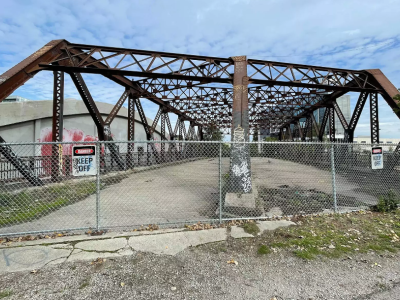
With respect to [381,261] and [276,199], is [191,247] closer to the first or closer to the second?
[381,261]

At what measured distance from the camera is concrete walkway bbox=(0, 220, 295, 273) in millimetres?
3682

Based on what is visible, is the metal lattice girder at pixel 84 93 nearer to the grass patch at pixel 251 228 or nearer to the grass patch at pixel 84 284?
the grass patch at pixel 84 284

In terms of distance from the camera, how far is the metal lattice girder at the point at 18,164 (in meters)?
8.18

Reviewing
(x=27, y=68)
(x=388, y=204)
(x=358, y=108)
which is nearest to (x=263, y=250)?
(x=388, y=204)

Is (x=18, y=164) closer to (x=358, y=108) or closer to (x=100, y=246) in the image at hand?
(x=100, y=246)

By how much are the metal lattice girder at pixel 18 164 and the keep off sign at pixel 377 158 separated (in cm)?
1192

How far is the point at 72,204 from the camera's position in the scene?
7.29 meters

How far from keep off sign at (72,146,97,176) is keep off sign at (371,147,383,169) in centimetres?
740

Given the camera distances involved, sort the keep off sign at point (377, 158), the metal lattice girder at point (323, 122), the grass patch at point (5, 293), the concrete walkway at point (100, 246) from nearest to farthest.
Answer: the grass patch at point (5, 293)
the concrete walkway at point (100, 246)
the keep off sign at point (377, 158)
the metal lattice girder at point (323, 122)

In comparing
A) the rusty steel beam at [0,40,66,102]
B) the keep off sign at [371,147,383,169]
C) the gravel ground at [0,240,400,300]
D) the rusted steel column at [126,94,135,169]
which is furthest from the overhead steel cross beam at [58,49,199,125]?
the keep off sign at [371,147,383,169]

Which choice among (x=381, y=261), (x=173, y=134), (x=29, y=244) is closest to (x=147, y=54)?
(x=29, y=244)

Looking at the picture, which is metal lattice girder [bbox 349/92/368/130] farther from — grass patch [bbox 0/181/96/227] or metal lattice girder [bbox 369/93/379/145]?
grass patch [bbox 0/181/96/227]

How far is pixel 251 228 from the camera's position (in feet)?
15.8

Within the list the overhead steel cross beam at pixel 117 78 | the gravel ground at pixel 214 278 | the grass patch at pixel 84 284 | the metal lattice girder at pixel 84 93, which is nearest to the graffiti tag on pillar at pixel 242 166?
the gravel ground at pixel 214 278
